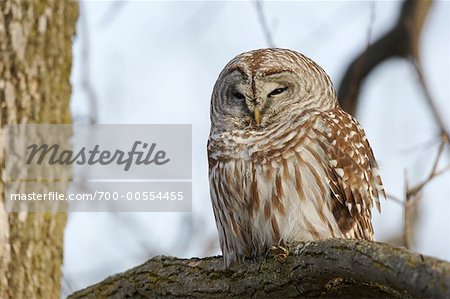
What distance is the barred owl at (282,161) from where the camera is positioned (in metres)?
4.55

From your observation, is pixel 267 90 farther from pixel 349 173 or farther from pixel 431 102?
pixel 431 102

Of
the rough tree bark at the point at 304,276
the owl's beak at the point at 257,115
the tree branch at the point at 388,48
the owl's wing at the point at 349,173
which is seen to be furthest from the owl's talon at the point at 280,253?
the tree branch at the point at 388,48

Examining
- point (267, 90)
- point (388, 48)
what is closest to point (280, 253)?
point (267, 90)

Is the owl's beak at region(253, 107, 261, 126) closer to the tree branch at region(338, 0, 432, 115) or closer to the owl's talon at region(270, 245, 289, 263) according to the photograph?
the owl's talon at region(270, 245, 289, 263)

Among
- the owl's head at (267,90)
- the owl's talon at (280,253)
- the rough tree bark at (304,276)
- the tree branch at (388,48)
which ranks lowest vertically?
the rough tree bark at (304,276)

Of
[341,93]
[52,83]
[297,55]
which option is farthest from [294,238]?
[341,93]

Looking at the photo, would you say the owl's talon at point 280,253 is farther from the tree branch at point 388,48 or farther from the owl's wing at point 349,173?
the tree branch at point 388,48

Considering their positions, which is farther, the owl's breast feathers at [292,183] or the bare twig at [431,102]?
the bare twig at [431,102]

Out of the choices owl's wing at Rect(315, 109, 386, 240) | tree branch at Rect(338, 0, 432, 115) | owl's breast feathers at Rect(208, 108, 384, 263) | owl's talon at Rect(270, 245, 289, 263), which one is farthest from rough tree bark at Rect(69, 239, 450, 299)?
tree branch at Rect(338, 0, 432, 115)

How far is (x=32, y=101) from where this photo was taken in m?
4.64

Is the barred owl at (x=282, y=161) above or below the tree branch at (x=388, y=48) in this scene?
below

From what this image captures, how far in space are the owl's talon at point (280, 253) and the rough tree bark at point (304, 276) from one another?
0.02 metres

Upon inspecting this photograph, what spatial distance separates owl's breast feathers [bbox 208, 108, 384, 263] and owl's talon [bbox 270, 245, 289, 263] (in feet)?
1.08

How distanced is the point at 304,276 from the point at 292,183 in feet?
2.85
